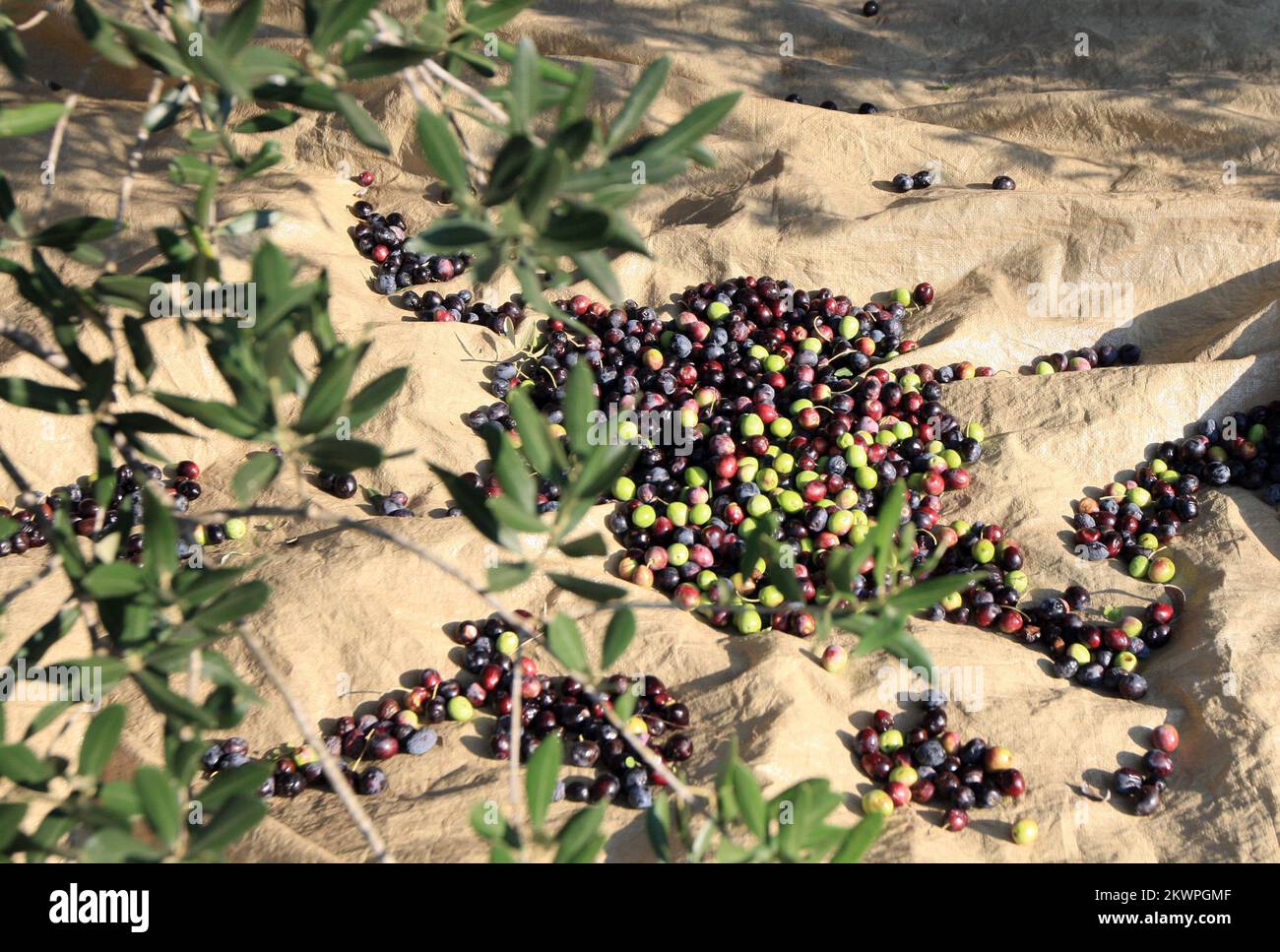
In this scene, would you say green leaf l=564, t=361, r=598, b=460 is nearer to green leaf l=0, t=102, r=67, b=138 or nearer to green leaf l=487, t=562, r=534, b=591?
green leaf l=487, t=562, r=534, b=591

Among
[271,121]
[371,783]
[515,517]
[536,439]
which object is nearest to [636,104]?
[536,439]

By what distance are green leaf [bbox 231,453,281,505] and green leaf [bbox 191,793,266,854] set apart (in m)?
0.42

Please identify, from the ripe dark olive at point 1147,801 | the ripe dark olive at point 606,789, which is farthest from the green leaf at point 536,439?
the ripe dark olive at point 1147,801

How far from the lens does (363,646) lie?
356cm

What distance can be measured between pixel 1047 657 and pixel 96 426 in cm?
315

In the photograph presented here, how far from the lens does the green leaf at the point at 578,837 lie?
151 centimetres

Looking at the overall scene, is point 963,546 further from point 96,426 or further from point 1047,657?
point 96,426

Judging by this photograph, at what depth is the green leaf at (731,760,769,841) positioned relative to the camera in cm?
144

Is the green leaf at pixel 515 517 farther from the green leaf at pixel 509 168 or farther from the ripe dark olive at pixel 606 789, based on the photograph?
the ripe dark olive at pixel 606 789

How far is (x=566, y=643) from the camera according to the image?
5.09ft

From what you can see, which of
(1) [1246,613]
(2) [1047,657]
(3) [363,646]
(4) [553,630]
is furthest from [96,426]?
(1) [1246,613]

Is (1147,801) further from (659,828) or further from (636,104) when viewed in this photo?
(636,104)

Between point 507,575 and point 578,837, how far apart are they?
0.41 meters

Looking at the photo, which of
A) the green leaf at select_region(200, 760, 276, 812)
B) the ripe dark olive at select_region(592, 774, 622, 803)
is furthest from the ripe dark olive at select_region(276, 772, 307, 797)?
the green leaf at select_region(200, 760, 276, 812)
